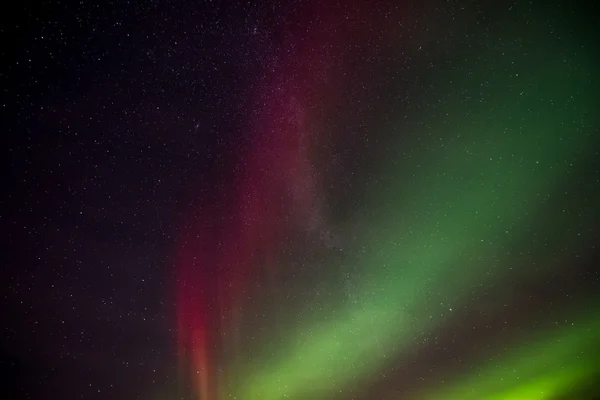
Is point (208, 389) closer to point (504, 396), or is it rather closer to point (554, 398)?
point (504, 396)

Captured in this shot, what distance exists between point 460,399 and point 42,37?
6196mm

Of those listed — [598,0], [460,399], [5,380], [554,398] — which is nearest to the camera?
[598,0]

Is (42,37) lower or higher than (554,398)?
higher

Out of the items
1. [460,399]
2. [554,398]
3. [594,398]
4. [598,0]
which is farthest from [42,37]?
[594,398]

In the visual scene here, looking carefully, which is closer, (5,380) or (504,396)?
(504,396)

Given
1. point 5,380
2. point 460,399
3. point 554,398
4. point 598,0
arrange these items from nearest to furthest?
1. point 598,0
2. point 554,398
3. point 460,399
4. point 5,380

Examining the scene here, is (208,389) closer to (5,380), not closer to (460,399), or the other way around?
(460,399)

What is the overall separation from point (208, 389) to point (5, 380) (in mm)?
4002

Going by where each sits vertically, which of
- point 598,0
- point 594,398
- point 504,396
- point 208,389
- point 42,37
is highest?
point 42,37

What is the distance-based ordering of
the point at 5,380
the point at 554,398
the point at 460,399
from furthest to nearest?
the point at 5,380
the point at 460,399
the point at 554,398

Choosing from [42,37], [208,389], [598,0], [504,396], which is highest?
[42,37]

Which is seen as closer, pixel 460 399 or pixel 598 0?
pixel 598 0

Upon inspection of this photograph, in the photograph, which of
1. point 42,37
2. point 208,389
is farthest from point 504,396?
point 42,37

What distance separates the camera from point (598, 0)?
8.95 feet
